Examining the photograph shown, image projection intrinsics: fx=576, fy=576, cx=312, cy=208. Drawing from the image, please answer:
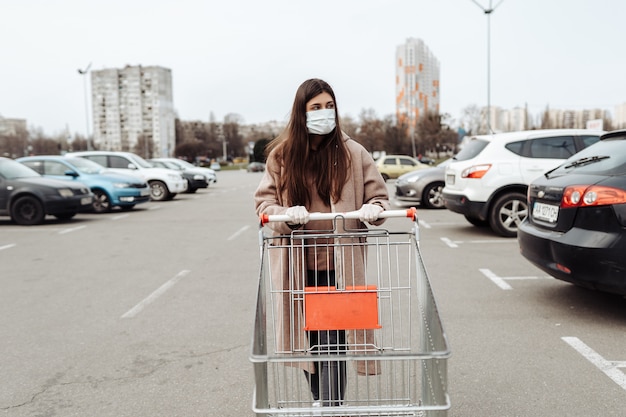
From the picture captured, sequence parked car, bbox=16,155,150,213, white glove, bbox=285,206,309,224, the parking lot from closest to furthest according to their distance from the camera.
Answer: white glove, bbox=285,206,309,224 → the parking lot → parked car, bbox=16,155,150,213

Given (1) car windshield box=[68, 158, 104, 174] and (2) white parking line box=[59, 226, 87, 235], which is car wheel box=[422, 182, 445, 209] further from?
(1) car windshield box=[68, 158, 104, 174]

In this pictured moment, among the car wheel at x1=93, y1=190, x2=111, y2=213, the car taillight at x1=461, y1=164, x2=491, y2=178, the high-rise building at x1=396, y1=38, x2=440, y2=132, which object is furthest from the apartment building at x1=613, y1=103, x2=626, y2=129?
the car taillight at x1=461, y1=164, x2=491, y2=178

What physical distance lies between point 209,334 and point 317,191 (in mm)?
2389

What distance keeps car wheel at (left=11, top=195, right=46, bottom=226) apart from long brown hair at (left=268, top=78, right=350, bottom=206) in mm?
11503

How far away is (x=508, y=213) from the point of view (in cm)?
966

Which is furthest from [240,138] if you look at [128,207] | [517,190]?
[517,190]

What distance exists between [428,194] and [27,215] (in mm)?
9597

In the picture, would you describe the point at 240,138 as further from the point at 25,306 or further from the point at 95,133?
the point at 25,306

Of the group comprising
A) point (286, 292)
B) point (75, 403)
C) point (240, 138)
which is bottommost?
point (75, 403)

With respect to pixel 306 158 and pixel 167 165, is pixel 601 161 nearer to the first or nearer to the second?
pixel 306 158

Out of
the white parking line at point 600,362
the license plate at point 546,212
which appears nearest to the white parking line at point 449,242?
the license plate at point 546,212

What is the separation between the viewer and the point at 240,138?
5032 inches

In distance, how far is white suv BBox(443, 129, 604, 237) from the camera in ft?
31.2

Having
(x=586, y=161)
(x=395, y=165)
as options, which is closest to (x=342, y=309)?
(x=586, y=161)
